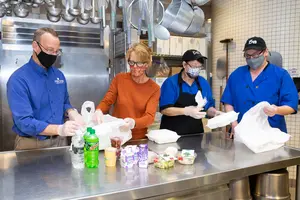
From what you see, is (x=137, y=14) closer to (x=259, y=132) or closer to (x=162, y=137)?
(x=162, y=137)

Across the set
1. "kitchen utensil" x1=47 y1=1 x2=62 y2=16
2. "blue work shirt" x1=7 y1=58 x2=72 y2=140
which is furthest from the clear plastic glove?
"kitchen utensil" x1=47 y1=1 x2=62 y2=16

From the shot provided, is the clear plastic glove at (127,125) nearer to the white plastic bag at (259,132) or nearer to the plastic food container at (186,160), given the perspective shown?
the plastic food container at (186,160)

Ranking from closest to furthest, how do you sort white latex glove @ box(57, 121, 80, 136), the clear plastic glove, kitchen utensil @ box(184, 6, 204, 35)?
white latex glove @ box(57, 121, 80, 136)
the clear plastic glove
kitchen utensil @ box(184, 6, 204, 35)

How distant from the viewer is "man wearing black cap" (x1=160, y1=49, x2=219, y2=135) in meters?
2.05

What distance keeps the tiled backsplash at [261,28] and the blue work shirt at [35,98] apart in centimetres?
271

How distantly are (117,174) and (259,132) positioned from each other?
3.38 feet

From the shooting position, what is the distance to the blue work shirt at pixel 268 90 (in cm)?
204

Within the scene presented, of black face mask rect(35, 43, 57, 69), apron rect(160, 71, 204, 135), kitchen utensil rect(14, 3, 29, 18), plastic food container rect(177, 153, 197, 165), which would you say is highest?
kitchen utensil rect(14, 3, 29, 18)

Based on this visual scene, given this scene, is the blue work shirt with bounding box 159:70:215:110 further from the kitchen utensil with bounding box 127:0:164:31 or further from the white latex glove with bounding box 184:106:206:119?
the kitchen utensil with bounding box 127:0:164:31

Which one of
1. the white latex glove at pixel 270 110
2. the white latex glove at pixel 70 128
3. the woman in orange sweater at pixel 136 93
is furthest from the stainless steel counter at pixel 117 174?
the woman in orange sweater at pixel 136 93

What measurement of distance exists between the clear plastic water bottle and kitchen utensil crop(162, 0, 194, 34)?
122cm

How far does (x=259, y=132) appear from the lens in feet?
5.70

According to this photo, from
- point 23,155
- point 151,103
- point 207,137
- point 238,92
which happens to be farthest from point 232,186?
point 23,155

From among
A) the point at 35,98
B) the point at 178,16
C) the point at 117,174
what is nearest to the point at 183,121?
the point at 178,16
